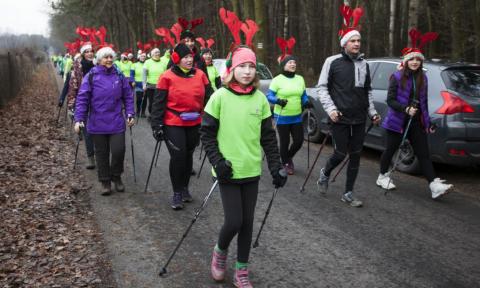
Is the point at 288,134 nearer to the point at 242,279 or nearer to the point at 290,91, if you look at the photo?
the point at 290,91

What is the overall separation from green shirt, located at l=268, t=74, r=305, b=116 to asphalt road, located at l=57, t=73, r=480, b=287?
113 cm

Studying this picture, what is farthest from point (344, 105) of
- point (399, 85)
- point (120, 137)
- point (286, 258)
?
point (120, 137)

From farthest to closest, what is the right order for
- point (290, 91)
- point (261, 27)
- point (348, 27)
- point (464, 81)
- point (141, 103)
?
point (261, 27)
point (141, 103)
point (290, 91)
point (464, 81)
point (348, 27)

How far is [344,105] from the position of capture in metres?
6.05

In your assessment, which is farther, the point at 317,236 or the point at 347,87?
the point at 347,87

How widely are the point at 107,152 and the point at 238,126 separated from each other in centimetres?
360

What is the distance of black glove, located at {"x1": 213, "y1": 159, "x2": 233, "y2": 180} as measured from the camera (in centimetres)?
378

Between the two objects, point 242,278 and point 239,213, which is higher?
point 239,213

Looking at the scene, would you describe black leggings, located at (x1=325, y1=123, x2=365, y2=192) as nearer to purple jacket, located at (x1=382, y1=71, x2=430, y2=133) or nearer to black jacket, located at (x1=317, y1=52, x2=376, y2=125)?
black jacket, located at (x1=317, y1=52, x2=376, y2=125)

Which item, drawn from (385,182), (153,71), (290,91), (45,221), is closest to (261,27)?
(153,71)

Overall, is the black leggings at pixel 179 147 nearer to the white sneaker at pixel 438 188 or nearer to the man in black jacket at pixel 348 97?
the man in black jacket at pixel 348 97

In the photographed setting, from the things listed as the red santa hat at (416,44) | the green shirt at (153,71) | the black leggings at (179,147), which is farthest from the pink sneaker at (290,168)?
the green shirt at (153,71)

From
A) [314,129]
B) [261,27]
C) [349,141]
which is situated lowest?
[314,129]

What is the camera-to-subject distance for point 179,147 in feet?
19.9
